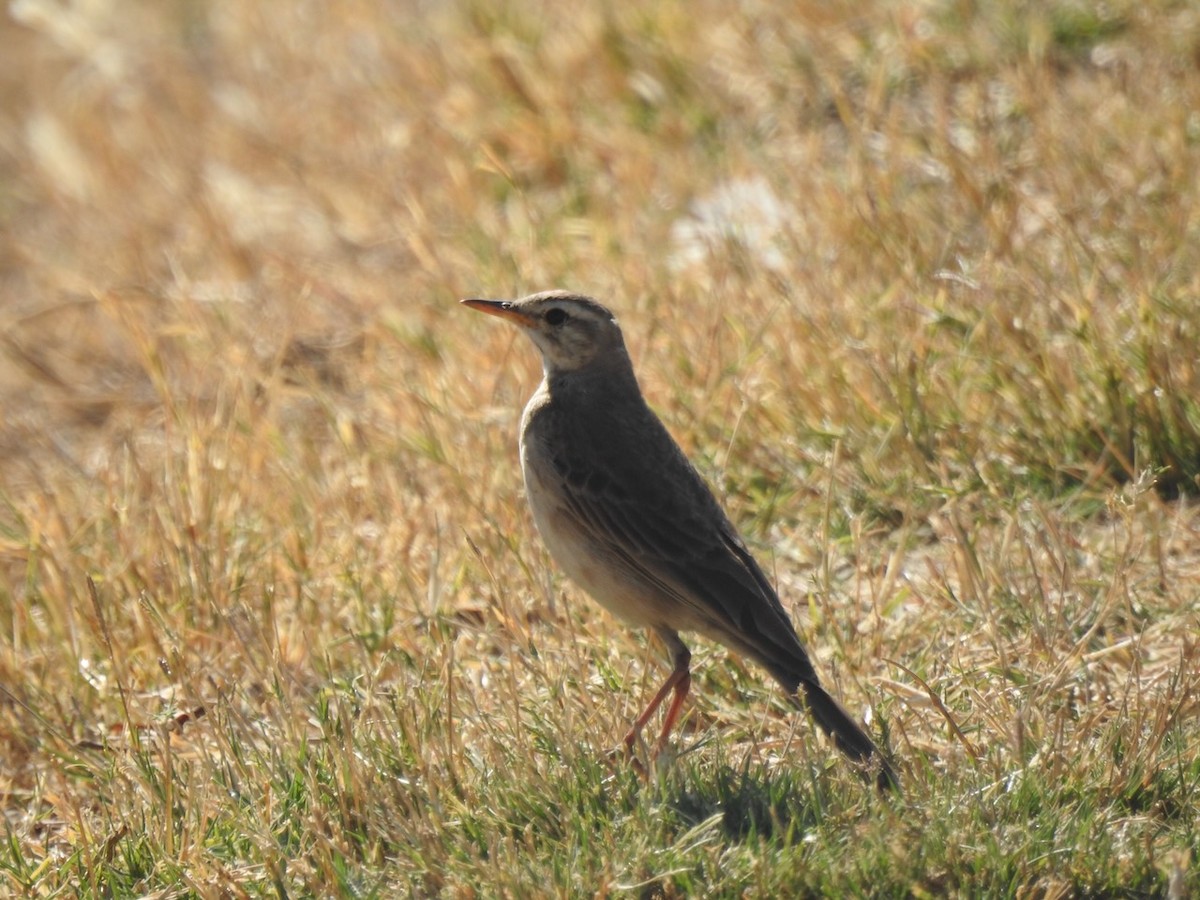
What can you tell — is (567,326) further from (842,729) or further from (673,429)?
(842,729)

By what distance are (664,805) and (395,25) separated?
8.12 metres

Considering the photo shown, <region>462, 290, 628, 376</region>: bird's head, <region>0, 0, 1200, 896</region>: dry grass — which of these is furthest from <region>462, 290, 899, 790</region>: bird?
<region>0, 0, 1200, 896</region>: dry grass

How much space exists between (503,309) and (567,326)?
224 millimetres

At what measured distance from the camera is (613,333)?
529cm

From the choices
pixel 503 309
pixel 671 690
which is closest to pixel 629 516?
pixel 671 690

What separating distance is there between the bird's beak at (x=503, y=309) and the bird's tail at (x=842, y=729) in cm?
170

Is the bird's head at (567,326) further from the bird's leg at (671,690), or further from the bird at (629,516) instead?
the bird's leg at (671,690)

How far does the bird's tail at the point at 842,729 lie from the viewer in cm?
396

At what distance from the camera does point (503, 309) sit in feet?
17.3

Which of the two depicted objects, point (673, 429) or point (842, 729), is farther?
point (673, 429)

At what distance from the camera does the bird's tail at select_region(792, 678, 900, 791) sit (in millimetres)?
3963

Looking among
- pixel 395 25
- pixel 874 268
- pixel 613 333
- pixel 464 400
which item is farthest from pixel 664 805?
pixel 395 25

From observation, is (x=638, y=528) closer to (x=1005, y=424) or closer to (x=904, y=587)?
(x=904, y=587)

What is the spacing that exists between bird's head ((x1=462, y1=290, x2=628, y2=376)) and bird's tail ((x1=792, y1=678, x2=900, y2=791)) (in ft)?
4.91
